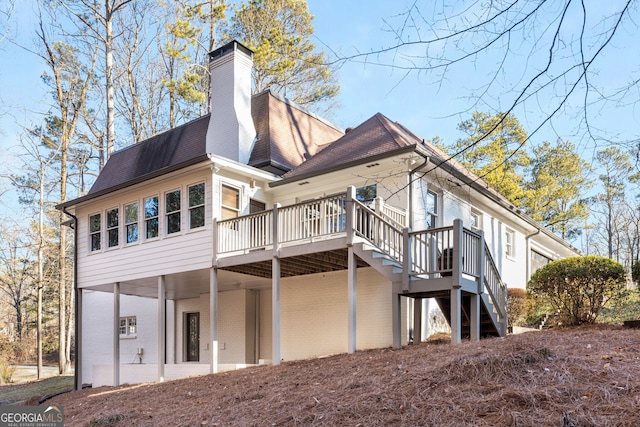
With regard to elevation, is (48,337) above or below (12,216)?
below

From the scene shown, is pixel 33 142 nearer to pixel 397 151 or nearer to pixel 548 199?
pixel 397 151

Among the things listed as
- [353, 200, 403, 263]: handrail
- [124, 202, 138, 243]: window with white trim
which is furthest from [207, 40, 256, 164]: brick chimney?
[353, 200, 403, 263]: handrail

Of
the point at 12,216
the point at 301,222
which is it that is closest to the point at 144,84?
the point at 12,216

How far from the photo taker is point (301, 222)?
13305 millimetres

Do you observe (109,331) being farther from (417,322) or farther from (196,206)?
(417,322)

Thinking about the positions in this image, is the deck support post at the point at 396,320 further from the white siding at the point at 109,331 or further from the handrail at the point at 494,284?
the white siding at the point at 109,331

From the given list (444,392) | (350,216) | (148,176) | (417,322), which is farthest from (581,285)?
(148,176)

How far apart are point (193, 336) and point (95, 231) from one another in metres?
4.43

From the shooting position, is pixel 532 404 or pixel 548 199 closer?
pixel 532 404

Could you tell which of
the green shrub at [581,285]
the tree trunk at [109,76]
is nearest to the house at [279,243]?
the green shrub at [581,285]

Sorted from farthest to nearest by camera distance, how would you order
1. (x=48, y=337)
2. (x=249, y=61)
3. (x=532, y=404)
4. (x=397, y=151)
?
1. (x=48, y=337)
2. (x=249, y=61)
3. (x=397, y=151)
4. (x=532, y=404)

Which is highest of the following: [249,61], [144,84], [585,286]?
[144,84]

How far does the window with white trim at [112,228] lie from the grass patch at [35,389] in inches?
227

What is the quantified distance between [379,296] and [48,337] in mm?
31669
